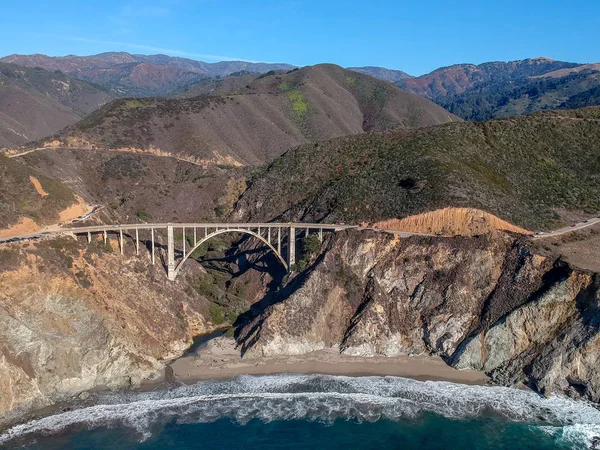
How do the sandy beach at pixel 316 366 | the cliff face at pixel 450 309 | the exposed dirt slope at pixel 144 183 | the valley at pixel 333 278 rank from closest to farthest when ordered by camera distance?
the valley at pixel 333 278 < the cliff face at pixel 450 309 < the sandy beach at pixel 316 366 < the exposed dirt slope at pixel 144 183

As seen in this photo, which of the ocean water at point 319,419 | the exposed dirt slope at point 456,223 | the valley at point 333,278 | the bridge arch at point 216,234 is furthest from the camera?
the bridge arch at point 216,234

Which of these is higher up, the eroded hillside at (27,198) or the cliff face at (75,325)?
the eroded hillside at (27,198)

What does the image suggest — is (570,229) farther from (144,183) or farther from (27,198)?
(144,183)

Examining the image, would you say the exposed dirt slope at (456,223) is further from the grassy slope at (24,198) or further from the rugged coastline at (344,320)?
the grassy slope at (24,198)

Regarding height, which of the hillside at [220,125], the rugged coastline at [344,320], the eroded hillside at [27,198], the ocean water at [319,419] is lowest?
the ocean water at [319,419]

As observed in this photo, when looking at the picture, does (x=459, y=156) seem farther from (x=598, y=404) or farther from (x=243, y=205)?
(x=598, y=404)

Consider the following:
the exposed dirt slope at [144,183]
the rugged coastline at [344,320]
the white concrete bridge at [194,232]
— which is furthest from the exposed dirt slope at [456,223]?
the exposed dirt slope at [144,183]
